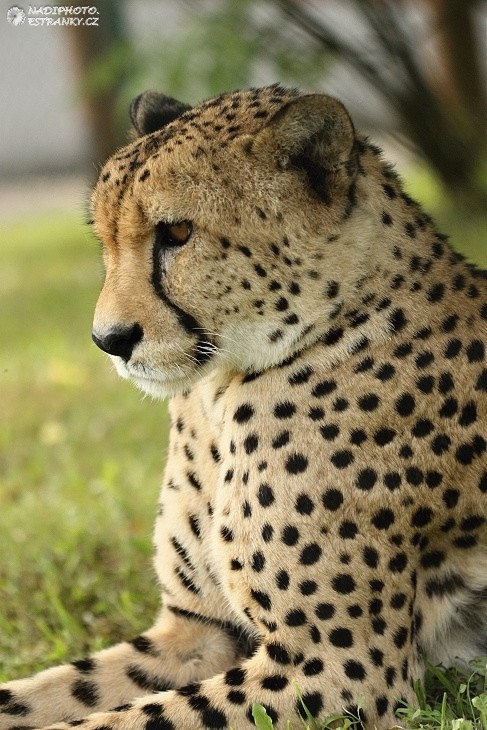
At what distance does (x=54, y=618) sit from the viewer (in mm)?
3838

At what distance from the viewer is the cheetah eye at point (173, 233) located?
8.95 feet

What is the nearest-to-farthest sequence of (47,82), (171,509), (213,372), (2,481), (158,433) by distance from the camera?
(213,372) → (171,509) → (2,481) → (158,433) → (47,82)

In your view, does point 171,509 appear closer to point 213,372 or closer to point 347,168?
point 213,372

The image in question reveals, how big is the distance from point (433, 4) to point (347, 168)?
7.32m

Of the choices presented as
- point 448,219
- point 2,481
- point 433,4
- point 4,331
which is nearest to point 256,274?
point 2,481

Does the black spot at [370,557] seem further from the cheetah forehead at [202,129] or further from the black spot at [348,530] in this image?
the cheetah forehead at [202,129]

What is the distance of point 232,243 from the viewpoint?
2.73 metres

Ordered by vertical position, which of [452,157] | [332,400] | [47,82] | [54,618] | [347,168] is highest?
[47,82]

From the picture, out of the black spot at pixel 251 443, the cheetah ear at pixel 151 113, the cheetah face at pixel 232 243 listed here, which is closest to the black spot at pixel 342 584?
the black spot at pixel 251 443

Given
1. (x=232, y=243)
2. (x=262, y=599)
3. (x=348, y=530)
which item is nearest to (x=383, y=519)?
(x=348, y=530)

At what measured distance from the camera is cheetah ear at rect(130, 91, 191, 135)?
10.3 ft

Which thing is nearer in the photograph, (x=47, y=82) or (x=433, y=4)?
(x=433, y=4)

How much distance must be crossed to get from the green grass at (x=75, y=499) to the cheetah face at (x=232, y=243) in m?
0.40

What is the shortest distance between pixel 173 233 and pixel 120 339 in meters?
0.26
